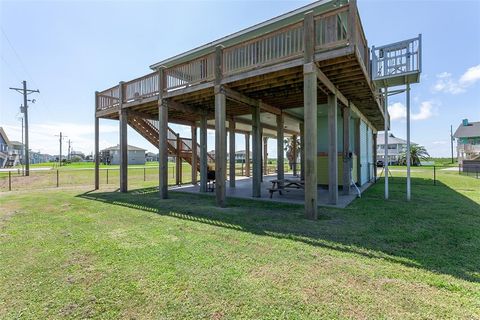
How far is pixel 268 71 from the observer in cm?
582

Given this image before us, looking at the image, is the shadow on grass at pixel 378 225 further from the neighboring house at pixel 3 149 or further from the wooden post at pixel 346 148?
the neighboring house at pixel 3 149

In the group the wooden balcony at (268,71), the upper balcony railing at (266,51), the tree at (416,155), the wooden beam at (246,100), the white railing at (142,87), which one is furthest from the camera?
the tree at (416,155)

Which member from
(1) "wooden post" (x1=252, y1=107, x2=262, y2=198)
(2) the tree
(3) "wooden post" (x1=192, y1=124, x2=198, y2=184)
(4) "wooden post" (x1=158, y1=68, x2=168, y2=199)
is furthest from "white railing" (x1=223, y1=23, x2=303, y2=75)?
(2) the tree

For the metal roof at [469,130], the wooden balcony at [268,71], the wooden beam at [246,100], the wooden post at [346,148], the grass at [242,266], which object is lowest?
the grass at [242,266]

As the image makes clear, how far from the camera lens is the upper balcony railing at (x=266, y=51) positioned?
16.4ft

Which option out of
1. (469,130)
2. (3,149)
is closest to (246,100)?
(469,130)

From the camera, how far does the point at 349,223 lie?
4984 mm

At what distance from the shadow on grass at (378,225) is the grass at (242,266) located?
1.1 inches

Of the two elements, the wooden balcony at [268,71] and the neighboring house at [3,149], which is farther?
the neighboring house at [3,149]

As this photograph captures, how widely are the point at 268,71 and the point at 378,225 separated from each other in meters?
4.18

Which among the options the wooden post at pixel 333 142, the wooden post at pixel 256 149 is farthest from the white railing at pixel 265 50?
the wooden post at pixel 256 149

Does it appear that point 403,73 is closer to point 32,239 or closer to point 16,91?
point 32,239

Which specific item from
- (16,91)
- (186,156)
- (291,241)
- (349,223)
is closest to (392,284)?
(291,241)

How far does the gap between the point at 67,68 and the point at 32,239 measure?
12.5 meters
